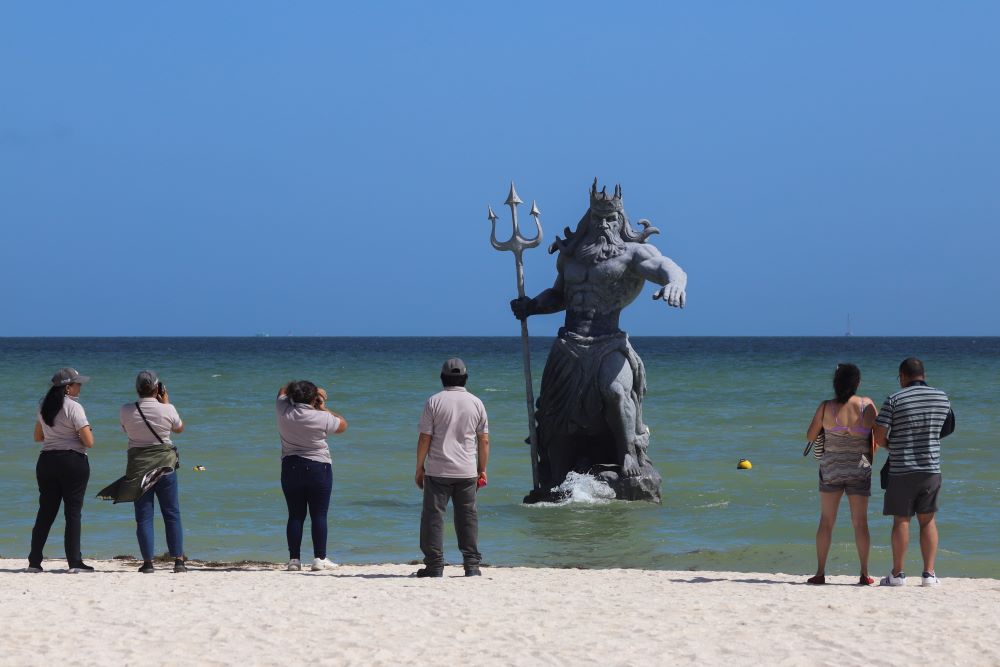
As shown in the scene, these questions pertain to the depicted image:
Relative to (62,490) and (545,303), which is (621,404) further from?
(62,490)

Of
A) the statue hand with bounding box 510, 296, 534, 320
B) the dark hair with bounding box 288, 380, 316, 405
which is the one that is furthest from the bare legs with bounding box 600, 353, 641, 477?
the dark hair with bounding box 288, 380, 316, 405

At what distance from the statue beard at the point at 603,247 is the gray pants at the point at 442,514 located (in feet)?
12.0

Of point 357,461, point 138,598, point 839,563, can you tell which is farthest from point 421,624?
point 357,461

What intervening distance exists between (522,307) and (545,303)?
19 cm

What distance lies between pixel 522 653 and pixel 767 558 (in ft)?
14.5

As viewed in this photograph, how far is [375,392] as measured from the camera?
36812 mm

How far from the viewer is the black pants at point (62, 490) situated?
8289 millimetres

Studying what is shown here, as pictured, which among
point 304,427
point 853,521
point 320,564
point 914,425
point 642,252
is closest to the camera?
point 914,425

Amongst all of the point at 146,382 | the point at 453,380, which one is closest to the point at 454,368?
the point at 453,380

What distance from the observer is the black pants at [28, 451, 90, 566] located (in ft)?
27.2

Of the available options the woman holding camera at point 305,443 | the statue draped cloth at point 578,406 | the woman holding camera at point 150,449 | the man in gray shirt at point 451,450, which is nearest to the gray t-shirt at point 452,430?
the man in gray shirt at point 451,450

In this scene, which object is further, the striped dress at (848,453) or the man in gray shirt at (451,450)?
the man in gray shirt at (451,450)

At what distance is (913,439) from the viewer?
749 centimetres

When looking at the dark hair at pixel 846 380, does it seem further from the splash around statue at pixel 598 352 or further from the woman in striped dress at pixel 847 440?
the splash around statue at pixel 598 352
